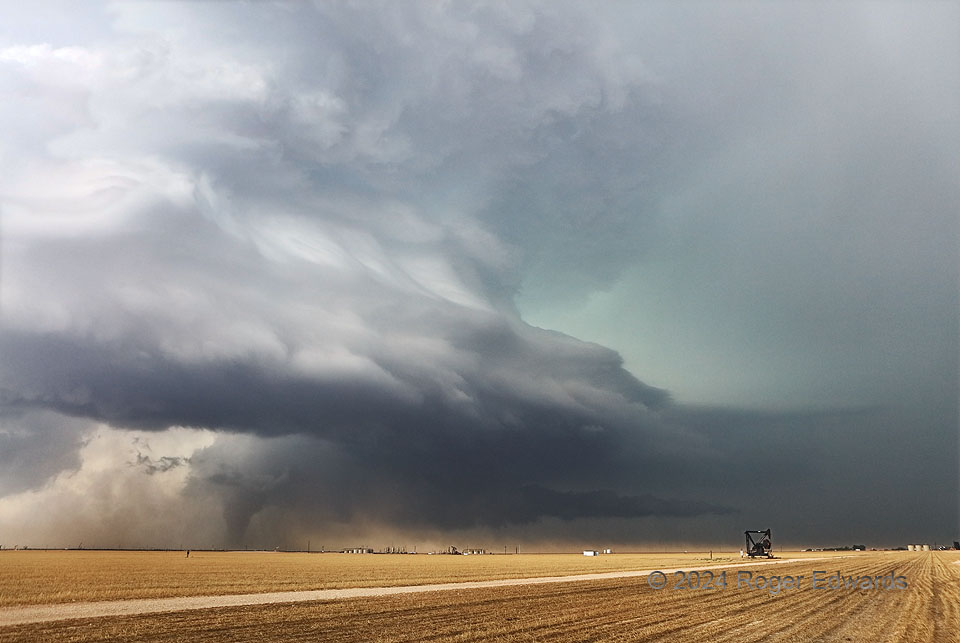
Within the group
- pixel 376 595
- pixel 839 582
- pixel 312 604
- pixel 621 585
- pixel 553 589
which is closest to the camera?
pixel 312 604

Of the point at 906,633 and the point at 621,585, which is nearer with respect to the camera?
the point at 906,633

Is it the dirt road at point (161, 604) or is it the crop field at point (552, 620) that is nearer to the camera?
the crop field at point (552, 620)

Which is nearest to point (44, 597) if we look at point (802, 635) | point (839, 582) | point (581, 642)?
point (581, 642)

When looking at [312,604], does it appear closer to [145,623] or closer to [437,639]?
[145,623]

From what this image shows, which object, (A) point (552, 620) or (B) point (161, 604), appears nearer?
(A) point (552, 620)

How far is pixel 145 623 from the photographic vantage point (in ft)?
93.2

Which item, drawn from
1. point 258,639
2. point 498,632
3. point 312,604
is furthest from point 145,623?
point 498,632

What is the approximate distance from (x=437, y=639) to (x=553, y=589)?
85.7 ft

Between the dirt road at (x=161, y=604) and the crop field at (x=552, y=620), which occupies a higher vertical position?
the crop field at (x=552, y=620)

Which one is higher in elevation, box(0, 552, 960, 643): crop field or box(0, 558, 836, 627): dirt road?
box(0, 552, 960, 643): crop field

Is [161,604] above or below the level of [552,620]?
below

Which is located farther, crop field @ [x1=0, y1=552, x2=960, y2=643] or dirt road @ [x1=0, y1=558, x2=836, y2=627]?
dirt road @ [x1=0, y1=558, x2=836, y2=627]

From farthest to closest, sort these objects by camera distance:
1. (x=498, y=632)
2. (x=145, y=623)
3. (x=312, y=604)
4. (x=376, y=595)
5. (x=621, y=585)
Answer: (x=621, y=585) < (x=376, y=595) < (x=312, y=604) < (x=145, y=623) < (x=498, y=632)

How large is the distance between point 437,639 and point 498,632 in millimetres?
3114
